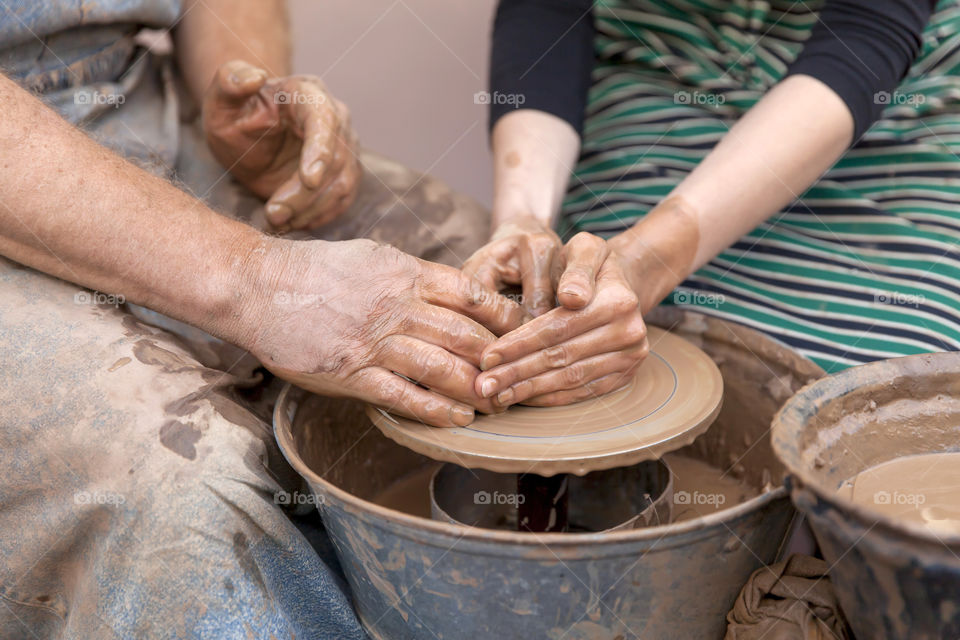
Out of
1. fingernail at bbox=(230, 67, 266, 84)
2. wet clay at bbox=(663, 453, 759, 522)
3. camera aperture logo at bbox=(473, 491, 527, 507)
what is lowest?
Answer: camera aperture logo at bbox=(473, 491, 527, 507)

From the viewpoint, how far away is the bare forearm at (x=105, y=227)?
49.3 inches

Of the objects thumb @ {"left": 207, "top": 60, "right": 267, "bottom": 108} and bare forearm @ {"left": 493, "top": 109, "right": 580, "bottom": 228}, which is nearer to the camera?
thumb @ {"left": 207, "top": 60, "right": 267, "bottom": 108}

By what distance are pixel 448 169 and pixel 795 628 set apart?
8.04 ft

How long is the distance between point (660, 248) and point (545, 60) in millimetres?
646

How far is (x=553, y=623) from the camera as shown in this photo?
3.83ft

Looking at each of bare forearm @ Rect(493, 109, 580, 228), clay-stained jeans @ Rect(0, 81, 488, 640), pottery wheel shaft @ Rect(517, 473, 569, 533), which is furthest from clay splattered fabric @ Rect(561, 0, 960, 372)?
clay-stained jeans @ Rect(0, 81, 488, 640)

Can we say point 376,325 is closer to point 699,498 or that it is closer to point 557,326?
point 557,326

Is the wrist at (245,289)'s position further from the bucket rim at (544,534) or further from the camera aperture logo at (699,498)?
the camera aperture logo at (699,498)

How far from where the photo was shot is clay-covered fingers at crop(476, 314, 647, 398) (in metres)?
1.29

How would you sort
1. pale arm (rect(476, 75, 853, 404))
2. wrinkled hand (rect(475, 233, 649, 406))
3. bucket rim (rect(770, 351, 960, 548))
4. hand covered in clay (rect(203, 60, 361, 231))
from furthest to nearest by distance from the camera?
1. hand covered in clay (rect(203, 60, 361, 231))
2. pale arm (rect(476, 75, 853, 404))
3. wrinkled hand (rect(475, 233, 649, 406))
4. bucket rim (rect(770, 351, 960, 548))

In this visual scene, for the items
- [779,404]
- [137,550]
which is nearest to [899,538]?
[779,404]

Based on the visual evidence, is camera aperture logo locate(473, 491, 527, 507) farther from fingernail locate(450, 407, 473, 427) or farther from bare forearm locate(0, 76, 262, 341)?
bare forearm locate(0, 76, 262, 341)

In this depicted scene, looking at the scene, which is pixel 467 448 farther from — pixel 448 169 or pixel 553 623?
pixel 448 169

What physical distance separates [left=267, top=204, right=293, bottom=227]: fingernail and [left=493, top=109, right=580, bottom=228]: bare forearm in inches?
17.5
